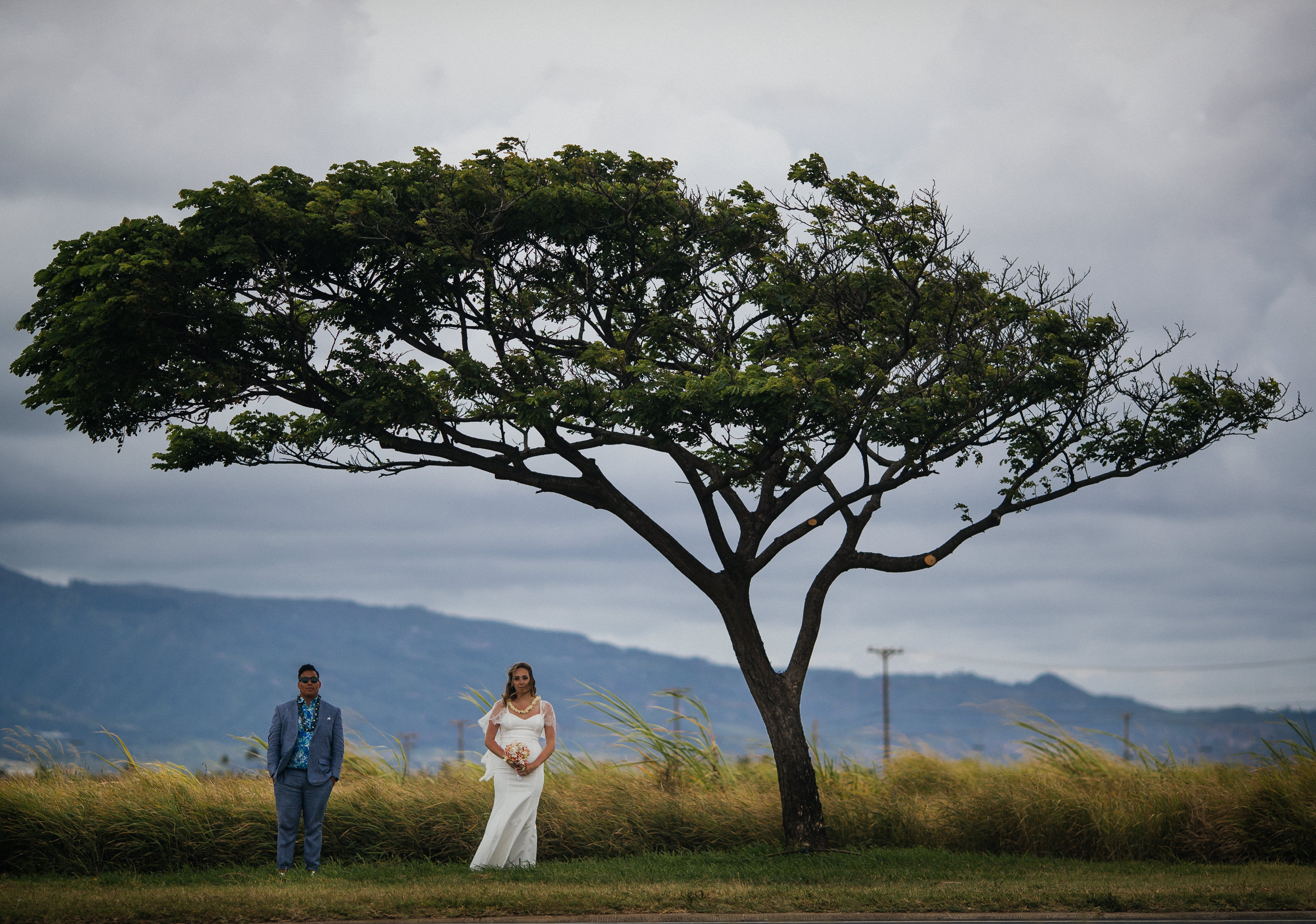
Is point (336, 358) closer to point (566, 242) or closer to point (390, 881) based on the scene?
point (566, 242)

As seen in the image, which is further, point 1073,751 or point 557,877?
point 1073,751

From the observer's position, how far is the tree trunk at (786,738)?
1272 centimetres

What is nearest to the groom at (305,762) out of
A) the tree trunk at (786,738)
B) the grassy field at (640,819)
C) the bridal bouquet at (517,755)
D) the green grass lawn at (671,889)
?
the green grass lawn at (671,889)

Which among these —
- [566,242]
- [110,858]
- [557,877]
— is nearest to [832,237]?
[566,242]

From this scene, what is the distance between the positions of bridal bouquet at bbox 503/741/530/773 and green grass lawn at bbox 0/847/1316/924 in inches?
38.1

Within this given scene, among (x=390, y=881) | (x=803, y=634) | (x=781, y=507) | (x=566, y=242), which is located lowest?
(x=390, y=881)

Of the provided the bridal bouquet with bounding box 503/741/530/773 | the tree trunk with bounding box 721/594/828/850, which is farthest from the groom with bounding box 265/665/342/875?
the tree trunk with bounding box 721/594/828/850

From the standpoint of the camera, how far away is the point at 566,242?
13648mm

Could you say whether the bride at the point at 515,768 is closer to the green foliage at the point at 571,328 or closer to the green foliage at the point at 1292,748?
the green foliage at the point at 571,328

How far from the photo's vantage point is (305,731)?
441 inches

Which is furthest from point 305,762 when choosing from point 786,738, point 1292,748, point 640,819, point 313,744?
point 1292,748

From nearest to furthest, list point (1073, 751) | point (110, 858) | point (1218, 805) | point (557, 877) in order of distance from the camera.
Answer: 1. point (557, 877)
2. point (110, 858)
3. point (1218, 805)
4. point (1073, 751)

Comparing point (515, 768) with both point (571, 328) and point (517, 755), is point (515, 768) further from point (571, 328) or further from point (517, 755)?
point (571, 328)

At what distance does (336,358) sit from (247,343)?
1050 mm
